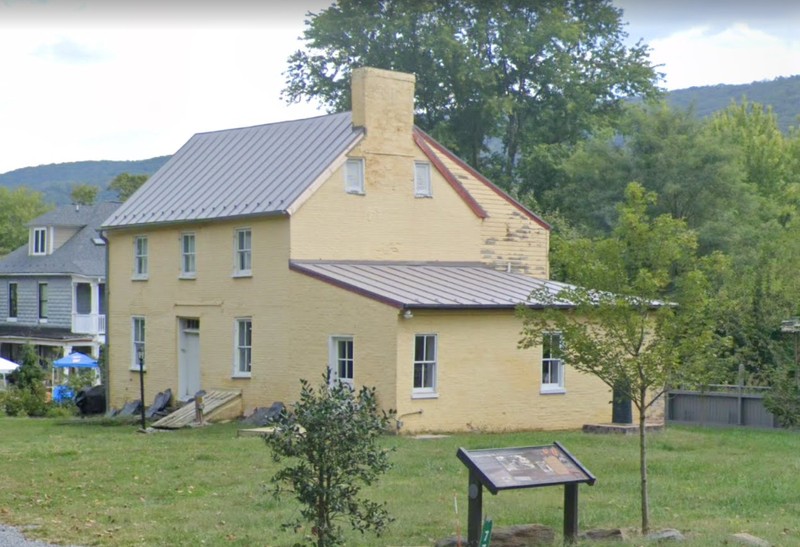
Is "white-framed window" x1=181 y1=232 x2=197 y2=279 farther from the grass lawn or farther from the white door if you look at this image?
the grass lawn

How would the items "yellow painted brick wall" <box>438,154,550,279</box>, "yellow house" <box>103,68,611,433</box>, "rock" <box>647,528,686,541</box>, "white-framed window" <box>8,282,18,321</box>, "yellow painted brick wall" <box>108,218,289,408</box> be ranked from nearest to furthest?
"rock" <box>647,528,686,541</box> < "yellow house" <box>103,68,611,433</box> < "yellow painted brick wall" <box>108,218,289,408</box> < "yellow painted brick wall" <box>438,154,550,279</box> < "white-framed window" <box>8,282,18,321</box>

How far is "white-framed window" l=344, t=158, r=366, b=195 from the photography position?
111ft

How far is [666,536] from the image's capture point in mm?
14203

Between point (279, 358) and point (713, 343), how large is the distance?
18322mm

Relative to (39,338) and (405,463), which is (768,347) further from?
(39,338)

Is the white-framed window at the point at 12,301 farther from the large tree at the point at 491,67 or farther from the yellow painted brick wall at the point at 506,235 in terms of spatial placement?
the yellow painted brick wall at the point at 506,235

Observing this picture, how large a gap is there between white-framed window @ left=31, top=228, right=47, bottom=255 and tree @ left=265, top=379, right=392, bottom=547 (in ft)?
182

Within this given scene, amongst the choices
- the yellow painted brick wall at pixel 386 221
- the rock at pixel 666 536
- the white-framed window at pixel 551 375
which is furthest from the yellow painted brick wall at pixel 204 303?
the rock at pixel 666 536

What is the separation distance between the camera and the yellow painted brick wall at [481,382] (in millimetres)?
29578

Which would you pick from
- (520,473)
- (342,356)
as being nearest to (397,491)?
(520,473)

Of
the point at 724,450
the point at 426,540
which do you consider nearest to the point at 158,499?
the point at 426,540

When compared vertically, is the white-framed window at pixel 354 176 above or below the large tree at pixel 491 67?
below

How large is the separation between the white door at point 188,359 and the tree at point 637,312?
2229 centimetres

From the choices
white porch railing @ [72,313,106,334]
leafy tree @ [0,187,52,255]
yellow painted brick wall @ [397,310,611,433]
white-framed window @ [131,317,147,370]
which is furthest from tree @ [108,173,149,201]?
yellow painted brick wall @ [397,310,611,433]
